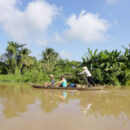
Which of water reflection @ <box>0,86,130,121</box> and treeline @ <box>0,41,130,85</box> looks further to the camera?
treeline @ <box>0,41,130,85</box>

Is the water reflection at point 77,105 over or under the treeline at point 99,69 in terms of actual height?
under

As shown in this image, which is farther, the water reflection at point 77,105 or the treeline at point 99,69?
the treeline at point 99,69

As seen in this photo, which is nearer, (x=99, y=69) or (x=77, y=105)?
(x=77, y=105)

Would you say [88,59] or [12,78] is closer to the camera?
[88,59]

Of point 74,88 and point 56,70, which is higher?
point 56,70

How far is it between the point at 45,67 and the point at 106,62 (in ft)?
23.6

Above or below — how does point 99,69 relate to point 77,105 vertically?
above

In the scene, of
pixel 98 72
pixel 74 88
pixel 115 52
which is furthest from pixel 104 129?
pixel 115 52

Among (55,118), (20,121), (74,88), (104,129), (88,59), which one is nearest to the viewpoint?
(104,129)

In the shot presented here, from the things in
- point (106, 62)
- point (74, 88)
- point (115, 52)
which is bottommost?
point (74, 88)

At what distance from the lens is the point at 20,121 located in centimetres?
347

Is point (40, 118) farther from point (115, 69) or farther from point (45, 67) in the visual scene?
point (45, 67)

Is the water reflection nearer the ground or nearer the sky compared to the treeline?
nearer the ground

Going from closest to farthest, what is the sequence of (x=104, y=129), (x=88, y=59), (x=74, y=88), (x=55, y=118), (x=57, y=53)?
(x=104, y=129)
(x=55, y=118)
(x=74, y=88)
(x=88, y=59)
(x=57, y=53)
